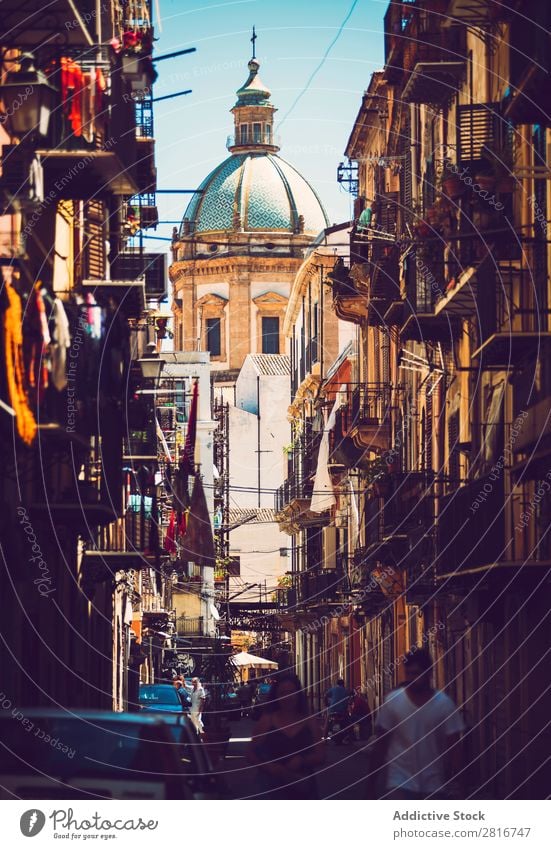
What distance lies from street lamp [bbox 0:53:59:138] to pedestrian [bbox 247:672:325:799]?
7105 millimetres

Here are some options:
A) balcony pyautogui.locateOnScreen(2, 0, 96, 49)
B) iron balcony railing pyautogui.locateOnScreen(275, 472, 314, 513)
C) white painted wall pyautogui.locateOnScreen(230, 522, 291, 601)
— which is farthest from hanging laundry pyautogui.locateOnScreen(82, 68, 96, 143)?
white painted wall pyautogui.locateOnScreen(230, 522, 291, 601)

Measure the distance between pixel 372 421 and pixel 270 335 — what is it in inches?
2693

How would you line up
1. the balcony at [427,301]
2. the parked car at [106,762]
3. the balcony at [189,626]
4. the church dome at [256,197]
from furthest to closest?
the church dome at [256,197] → the balcony at [189,626] → the balcony at [427,301] → the parked car at [106,762]

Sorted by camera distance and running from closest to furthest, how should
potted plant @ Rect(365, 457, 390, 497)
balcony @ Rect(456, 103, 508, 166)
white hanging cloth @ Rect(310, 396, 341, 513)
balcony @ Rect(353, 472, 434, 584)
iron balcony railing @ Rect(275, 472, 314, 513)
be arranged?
balcony @ Rect(456, 103, 508, 166)
balcony @ Rect(353, 472, 434, 584)
potted plant @ Rect(365, 457, 390, 497)
white hanging cloth @ Rect(310, 396, 341, 513)
iron balcony railing @ Rect(275, 472, 314, 513)

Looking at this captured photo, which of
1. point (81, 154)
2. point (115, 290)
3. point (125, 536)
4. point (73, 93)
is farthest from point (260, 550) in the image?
point (81, 154)

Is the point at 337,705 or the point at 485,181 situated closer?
the point at 485,181

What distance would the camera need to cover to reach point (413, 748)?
14688mm

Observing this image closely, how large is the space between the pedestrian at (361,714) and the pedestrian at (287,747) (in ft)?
87.7

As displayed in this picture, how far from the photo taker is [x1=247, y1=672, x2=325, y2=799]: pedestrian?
15.0m

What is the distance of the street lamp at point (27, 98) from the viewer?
20188mm

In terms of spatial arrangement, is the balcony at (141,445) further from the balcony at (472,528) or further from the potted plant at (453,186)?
the potted plant at (453,186)

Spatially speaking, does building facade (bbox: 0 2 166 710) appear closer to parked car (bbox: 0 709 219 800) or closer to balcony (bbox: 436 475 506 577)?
parked car (bbox: 0 709 219 800)

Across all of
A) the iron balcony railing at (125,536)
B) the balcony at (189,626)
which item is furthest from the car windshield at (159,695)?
the balcony at (189,626)

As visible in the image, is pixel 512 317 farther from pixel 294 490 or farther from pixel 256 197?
pixel 256 197
